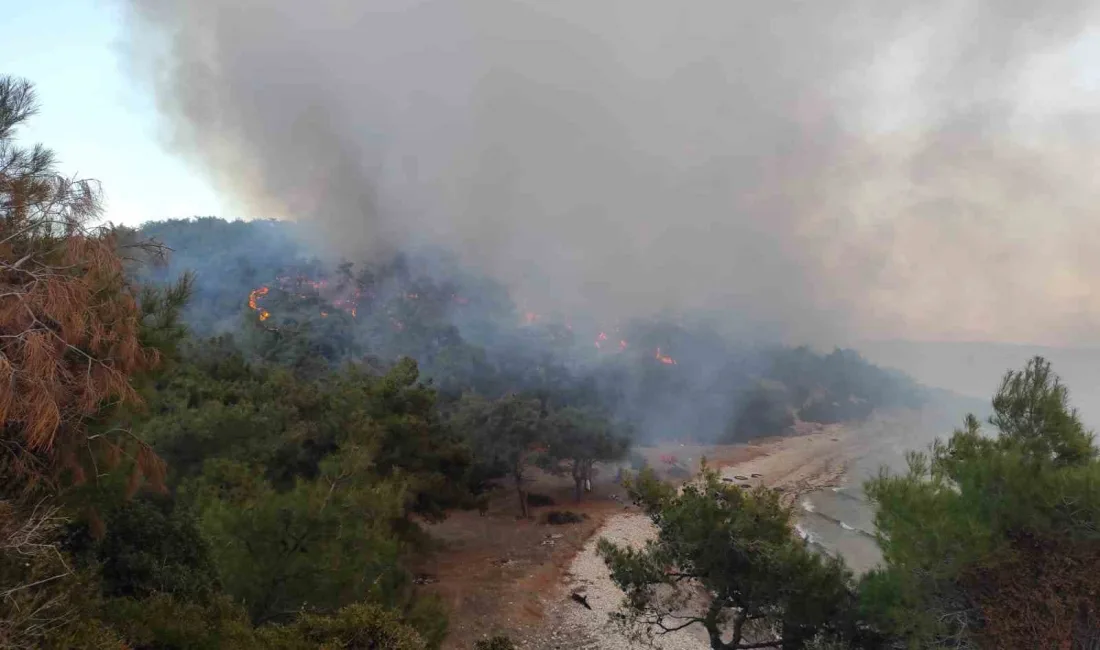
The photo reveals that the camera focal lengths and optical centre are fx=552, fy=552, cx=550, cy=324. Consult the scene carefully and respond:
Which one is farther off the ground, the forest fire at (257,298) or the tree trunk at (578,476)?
the forest fire at (257,298)

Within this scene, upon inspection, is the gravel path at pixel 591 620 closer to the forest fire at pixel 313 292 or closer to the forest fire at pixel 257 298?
the forest fire at pixel 257 298

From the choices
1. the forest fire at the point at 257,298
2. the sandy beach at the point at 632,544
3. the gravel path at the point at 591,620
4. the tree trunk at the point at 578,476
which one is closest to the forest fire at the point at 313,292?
the forest fire at the point at 257,298

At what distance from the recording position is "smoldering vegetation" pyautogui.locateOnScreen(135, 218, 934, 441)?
5528 cm

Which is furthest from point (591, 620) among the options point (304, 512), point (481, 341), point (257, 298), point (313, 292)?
point (313, 292)

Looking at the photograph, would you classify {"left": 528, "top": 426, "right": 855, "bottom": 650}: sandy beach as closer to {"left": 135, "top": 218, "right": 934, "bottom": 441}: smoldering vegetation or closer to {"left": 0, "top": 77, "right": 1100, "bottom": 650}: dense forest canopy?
{"left": 0, "top": 77, "right": 1100, "bottom": 650}: dense forest canopy

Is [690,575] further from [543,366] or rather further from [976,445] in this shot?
[543,366]

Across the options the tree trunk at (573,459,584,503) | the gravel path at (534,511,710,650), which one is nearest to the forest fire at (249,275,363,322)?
the tree trunk at (573,459,584,503)

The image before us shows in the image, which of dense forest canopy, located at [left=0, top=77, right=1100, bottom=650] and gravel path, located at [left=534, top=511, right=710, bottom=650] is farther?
gravel path, located at [left=534, top=511, right=710, bottom=650]

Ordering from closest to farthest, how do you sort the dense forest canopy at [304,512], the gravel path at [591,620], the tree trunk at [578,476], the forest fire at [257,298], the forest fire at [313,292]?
the dense forest canopy at [304,512] → the gravel path at [591,620] → the tree trunk at [578,476] → the forest fire at [257,298] → the forest fire at [313,292]

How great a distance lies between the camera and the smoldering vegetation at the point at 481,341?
5528 centimetres

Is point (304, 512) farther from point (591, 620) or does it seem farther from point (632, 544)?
point (632, 544)

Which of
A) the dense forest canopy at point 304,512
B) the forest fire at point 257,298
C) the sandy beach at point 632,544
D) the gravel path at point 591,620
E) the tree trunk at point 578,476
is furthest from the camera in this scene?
the forest fire at point 257,298

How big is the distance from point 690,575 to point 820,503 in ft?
114

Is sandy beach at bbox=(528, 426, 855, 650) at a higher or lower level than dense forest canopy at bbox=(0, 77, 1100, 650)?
lower
